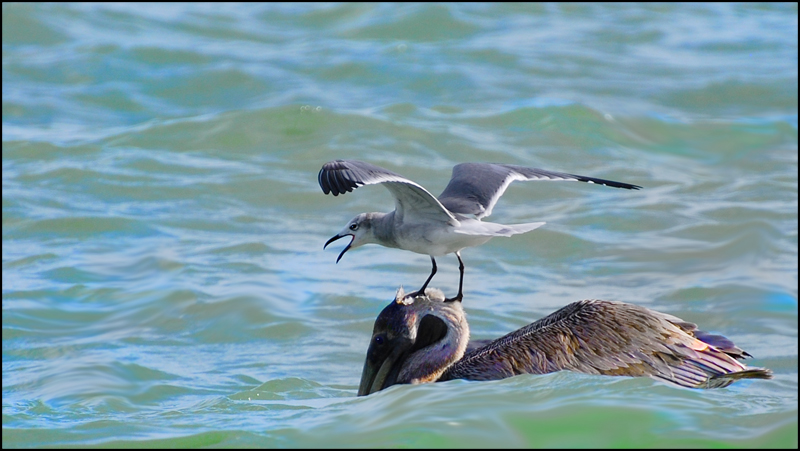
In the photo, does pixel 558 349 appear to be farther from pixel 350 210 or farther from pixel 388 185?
pixel 350 210

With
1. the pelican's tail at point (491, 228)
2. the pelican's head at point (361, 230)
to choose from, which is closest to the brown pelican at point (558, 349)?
the pelican's head at point (361, 230)

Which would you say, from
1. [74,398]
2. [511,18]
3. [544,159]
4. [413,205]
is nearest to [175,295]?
[74,398]

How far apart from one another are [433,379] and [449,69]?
11581 millimetres

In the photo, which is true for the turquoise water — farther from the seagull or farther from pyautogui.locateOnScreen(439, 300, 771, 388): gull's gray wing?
the seagull

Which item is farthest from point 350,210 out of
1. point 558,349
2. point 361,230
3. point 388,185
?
point 558,349

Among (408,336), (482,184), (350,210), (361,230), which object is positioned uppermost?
(350,210)

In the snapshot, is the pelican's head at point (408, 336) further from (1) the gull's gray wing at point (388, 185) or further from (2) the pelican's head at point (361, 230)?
(1) the gull's gray wing at point (388, 185)

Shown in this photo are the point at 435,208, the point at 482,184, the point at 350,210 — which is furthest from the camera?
the point at 350,210

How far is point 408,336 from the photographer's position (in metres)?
6.64

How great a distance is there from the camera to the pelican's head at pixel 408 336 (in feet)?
21.6

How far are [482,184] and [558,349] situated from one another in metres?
1.17

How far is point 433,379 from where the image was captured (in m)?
6.48

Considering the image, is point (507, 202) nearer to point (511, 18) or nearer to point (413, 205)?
point (413, 205)

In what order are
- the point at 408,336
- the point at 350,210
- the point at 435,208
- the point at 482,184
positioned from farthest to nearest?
1. the point at 350,210
2. the point at 482,184
3. the point at 408,336
4. the point at 435,208
